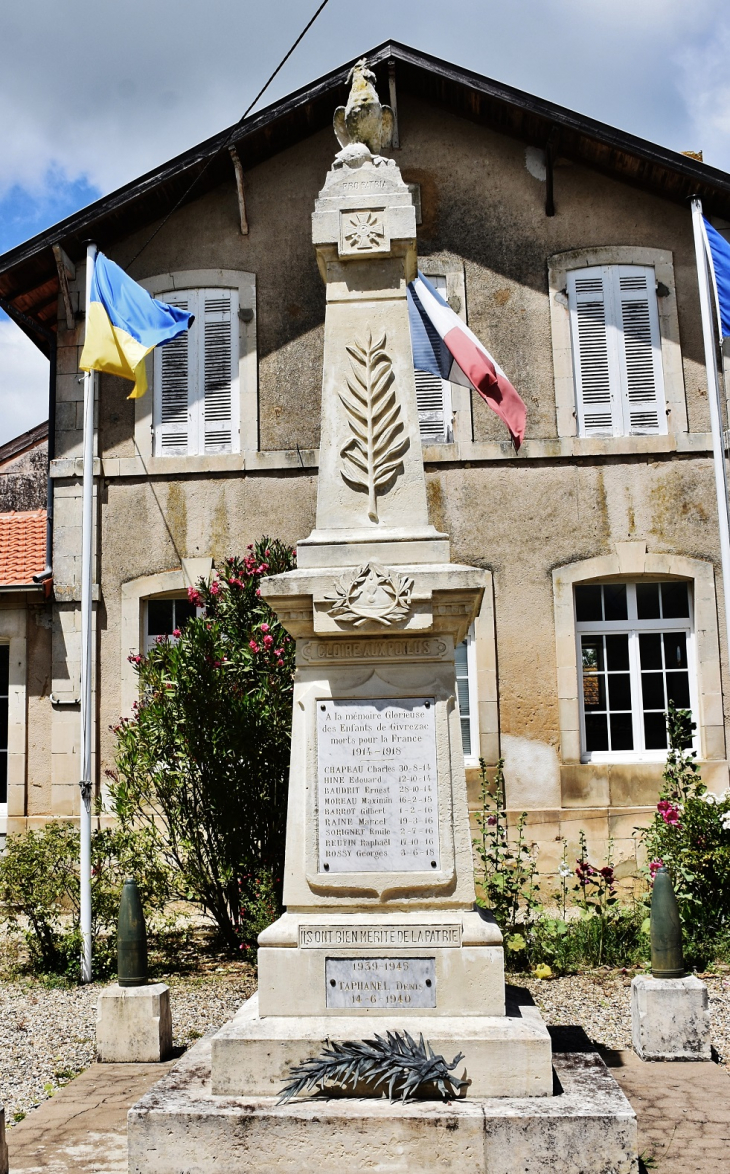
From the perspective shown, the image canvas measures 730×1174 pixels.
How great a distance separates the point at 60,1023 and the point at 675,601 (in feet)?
21.2

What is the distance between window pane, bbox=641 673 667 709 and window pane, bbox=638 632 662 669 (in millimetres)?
103

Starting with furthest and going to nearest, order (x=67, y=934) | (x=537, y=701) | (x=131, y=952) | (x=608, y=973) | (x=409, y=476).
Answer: (x=537, y=701), (x=67, y=934), (x=608, y=973), (x=131, y=952), (x=409, y=476)

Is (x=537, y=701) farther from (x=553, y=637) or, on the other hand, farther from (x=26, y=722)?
(x=26, y=722)

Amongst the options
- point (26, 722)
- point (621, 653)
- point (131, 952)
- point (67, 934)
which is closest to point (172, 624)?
point (26, 722)

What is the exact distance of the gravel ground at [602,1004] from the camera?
566 centimetres

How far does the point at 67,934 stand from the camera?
25.0 ft

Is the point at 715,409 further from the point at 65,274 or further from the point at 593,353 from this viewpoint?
the point at 65,274

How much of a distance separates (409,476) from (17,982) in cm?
504

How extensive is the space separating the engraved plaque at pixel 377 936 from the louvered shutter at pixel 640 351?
6941 millimetres

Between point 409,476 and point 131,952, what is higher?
point 409,476

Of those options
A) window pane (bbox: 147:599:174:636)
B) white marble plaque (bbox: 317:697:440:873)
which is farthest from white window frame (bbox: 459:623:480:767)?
white marble plaque (bbox: 317:697:440:873)

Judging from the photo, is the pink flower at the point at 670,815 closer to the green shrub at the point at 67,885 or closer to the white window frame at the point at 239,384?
the green shrub at the point at 67,885

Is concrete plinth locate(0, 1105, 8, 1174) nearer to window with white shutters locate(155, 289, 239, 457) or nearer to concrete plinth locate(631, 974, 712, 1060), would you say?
concrete plinth locate(631, 974, 712, 1060)

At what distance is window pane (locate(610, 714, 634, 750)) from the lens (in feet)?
31.6
